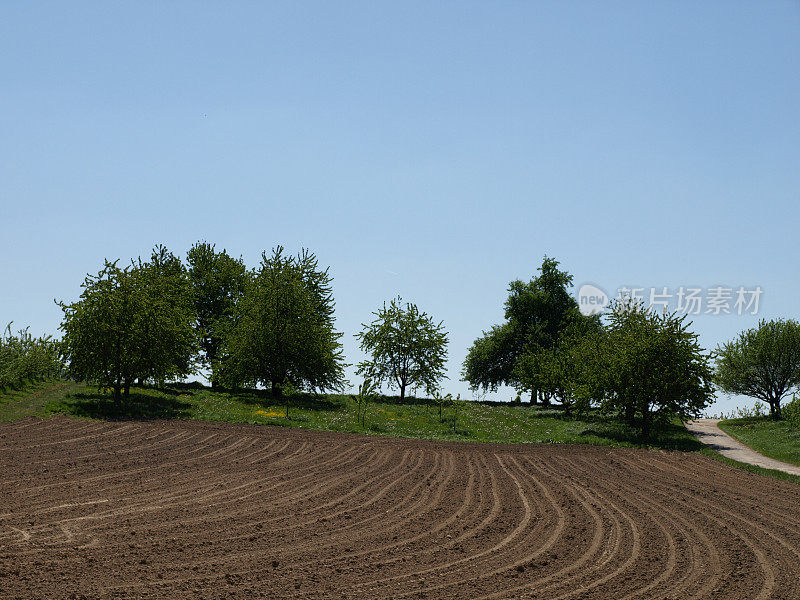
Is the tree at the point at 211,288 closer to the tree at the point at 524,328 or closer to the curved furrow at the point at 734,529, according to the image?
the tree at the point at 524,328

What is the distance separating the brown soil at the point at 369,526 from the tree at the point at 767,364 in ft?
114

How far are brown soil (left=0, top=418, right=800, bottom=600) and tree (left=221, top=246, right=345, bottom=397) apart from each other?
22.3 metres

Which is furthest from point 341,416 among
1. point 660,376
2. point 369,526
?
point 369,526

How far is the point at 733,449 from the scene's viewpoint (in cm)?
3381

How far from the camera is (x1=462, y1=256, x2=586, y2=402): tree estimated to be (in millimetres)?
60625

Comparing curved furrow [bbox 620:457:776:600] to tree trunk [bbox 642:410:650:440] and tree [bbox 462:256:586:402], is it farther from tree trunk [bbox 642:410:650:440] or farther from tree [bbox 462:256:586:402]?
tree [bbox 462:256:586:402]

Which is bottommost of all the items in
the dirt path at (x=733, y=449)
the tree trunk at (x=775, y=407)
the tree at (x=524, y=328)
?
the dirt path at (x=733, y=449)

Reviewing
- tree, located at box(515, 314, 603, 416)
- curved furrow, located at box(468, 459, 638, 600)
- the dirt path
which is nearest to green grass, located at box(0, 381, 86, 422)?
curved furrow, located at box(468, 459, 638, 600)

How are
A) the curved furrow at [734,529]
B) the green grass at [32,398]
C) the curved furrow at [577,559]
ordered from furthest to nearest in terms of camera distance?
the green grass at [32,398]
the curved furrow at [734,529]
the curved furrow at [577,559]

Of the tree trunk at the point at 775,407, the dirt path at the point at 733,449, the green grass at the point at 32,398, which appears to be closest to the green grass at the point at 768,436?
the dirt path at the point at 733,449

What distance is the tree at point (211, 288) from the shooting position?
5834 centimetres

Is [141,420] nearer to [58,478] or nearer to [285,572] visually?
[58,478]

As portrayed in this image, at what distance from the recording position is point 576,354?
1649 inches

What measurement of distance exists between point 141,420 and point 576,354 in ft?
88.4
